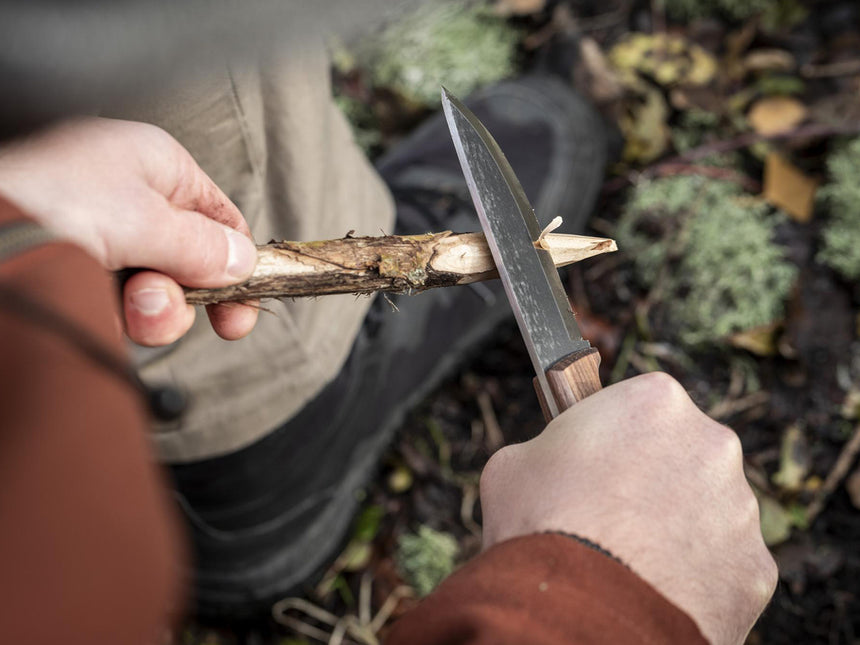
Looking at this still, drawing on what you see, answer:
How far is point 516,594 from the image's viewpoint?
0.78 metres

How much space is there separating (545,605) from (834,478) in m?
1.60

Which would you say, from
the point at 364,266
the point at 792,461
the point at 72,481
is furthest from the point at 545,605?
the point at 792,461

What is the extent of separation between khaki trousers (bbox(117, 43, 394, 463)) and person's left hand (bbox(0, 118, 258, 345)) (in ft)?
0.60

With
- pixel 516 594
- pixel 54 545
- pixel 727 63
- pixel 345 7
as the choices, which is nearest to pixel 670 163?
pixel 727 63

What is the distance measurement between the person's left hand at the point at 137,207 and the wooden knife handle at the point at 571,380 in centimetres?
56

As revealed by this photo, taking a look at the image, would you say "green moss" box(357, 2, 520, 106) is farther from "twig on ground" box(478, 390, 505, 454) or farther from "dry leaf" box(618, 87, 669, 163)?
"twig on ground" box(478, 390, 505, 454)

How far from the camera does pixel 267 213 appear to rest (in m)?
1.59

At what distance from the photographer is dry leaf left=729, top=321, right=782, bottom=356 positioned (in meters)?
2.08

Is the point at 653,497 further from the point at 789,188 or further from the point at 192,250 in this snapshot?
the point at 789,188

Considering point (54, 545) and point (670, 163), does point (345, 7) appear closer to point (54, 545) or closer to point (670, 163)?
point (54, 545)

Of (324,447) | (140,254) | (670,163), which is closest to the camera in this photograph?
(140,254)

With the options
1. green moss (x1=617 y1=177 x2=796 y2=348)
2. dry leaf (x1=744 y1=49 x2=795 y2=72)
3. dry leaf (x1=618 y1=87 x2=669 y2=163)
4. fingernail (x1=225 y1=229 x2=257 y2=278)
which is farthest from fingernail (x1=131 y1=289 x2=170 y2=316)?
dry leaf (x1=744 y1=49 x2=795 y2=72)

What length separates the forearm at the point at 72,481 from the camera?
0.49 meters

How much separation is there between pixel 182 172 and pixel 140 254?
16 cm
